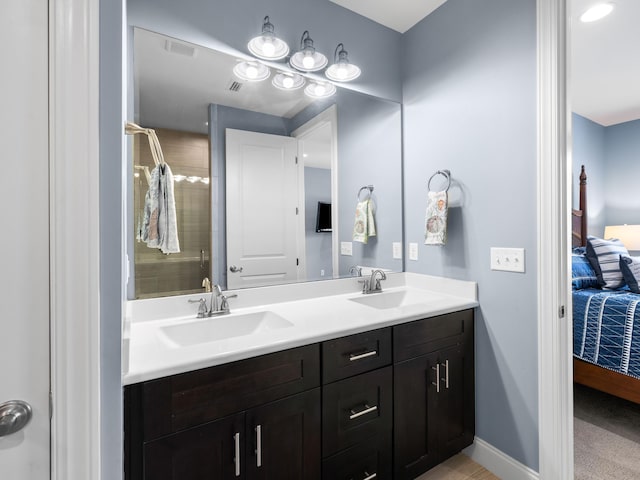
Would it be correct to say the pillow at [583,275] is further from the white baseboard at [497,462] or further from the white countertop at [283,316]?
the white baseboard at [497,462]

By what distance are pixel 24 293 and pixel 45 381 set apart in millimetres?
187

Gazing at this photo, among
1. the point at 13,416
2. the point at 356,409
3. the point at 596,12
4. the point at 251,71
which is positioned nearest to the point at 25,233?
the point at 13,416

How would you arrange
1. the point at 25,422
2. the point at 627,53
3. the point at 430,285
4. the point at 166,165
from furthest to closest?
the point at 627,53 → the point at 430,285 → the point at 166,165 → the point at 25,422

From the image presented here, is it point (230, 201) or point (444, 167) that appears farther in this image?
point (444, 167)

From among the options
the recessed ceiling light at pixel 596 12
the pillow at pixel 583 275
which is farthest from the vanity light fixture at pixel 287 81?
the pillow at pixel 583 275

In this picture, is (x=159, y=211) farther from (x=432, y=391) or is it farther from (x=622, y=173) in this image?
(x=622, y=173)

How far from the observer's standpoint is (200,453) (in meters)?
0.97

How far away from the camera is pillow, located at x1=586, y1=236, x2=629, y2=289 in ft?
8.52

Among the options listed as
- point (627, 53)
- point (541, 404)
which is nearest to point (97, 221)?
point (541, 404)

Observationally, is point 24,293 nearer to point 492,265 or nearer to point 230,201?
point 230,201

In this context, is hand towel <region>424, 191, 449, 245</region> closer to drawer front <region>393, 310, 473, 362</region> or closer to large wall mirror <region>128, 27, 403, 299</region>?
large wall mirror <region>128, 27, 403, 299</region>

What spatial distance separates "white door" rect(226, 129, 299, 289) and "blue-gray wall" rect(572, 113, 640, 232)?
397 cm

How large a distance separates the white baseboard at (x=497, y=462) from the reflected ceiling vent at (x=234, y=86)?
224cm

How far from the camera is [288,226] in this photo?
1789 millimetres
